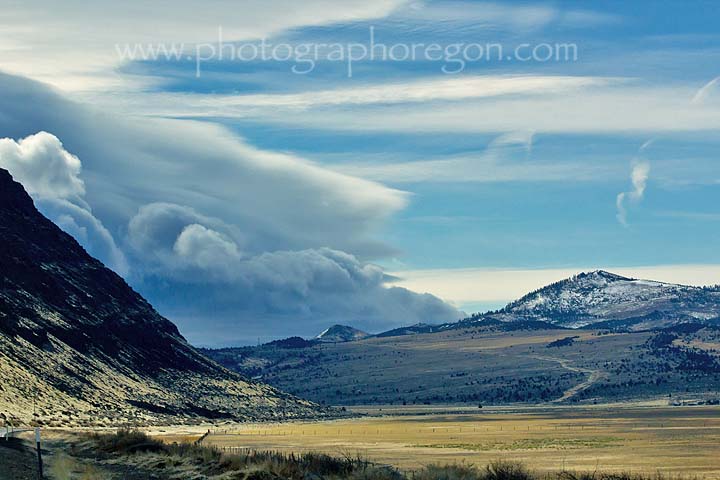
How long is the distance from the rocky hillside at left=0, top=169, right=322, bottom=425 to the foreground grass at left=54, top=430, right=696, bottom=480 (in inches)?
1878

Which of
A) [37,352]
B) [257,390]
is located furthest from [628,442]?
[257,390]

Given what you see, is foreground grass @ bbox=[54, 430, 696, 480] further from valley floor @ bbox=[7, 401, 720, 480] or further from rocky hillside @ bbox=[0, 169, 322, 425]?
rocky hillside @ bbox=[0, 169, 322, 425]

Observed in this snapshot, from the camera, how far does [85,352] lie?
5763 inches

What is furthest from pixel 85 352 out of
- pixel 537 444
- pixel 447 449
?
pixel 537 444

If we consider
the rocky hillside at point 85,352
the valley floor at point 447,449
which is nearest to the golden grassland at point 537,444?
the valley floor at point 447,449

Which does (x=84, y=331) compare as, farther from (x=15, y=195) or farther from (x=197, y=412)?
(x=15, y=195)

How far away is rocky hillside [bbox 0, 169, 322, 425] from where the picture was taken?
12238cm

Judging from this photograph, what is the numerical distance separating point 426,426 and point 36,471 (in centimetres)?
8994

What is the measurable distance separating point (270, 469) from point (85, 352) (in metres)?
Result: 111

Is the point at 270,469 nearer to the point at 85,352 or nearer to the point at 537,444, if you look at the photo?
the point at 537,444

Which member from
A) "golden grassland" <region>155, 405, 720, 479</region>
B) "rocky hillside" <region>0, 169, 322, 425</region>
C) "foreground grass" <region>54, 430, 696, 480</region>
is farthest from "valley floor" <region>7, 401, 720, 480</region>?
"rocky hillside" <region>0, 169, 322, 425</region>

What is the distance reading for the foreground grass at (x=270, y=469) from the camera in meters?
41.2

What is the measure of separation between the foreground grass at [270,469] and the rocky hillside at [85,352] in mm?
47706

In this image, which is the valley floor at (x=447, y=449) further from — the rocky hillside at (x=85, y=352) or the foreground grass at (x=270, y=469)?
the rocky hillside at (x=85, y=352)
